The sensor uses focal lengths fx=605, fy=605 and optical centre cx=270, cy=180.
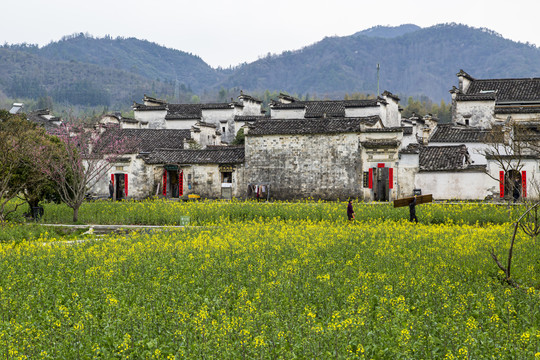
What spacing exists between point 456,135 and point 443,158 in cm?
942

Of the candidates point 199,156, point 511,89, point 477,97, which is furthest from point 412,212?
point 511,89

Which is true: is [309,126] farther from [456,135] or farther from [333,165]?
[456,135]

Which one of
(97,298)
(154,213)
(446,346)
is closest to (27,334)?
(97,298)

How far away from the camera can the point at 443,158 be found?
3072 centimetres

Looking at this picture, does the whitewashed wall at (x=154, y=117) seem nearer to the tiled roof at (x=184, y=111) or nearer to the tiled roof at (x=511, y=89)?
the tiled roof at (x=184, y=111)

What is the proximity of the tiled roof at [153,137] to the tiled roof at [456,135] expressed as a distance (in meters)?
17.2

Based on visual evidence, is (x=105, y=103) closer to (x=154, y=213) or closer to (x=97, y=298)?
(x=154, y=213)

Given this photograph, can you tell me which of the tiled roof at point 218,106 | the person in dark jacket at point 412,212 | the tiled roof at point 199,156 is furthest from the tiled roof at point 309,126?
the tiled roof at point 218,106

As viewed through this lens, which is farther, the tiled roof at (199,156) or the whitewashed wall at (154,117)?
the whitewashed wall at (154,117)

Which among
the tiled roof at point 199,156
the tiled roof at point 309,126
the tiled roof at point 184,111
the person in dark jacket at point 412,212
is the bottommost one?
the person in dark jacket at point 412,212

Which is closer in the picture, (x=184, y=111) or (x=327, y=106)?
(x=327, y=106)

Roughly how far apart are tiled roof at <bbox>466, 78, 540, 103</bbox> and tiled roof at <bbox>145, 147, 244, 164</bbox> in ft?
69.9

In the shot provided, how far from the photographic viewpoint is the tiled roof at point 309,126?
105 ft

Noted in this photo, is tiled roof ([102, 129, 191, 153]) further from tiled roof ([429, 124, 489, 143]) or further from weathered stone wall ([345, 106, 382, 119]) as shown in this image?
tiled roof ([429, 124, 489, 143])
